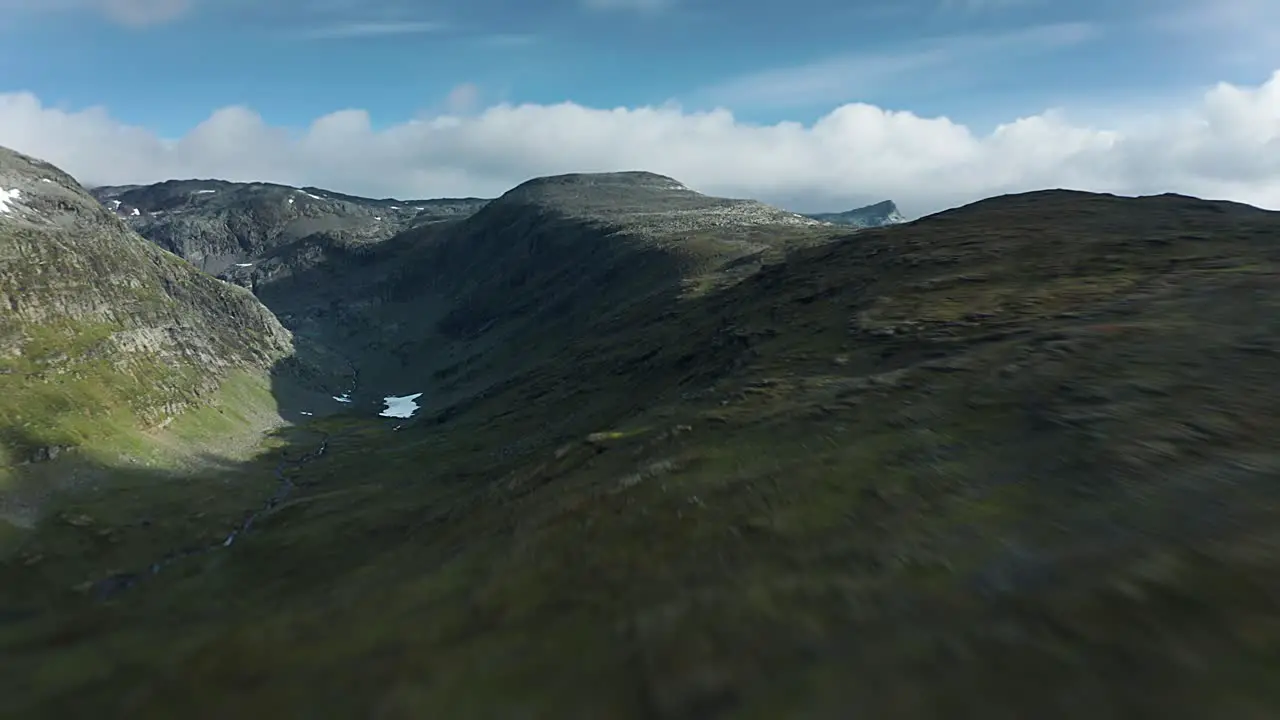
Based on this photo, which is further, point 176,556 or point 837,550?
point 176,556

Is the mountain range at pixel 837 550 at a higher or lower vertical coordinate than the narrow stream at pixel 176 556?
higher

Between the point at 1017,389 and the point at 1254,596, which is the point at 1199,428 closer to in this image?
the point at 1017,389

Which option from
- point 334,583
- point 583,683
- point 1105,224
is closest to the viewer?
point 583,683

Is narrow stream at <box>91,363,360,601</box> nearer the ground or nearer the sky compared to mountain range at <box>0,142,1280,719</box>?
nearer the ground

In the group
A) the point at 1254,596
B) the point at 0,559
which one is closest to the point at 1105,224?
the point at 1254,596

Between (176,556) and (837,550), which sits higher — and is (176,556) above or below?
below

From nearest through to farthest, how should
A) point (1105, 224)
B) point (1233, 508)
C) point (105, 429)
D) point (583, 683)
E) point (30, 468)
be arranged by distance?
point (583, 683)
point (1233, 508)
point (1105, 224)
point (30, 468)
point (105, 429)

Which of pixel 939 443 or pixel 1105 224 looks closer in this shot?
pixel 939 443

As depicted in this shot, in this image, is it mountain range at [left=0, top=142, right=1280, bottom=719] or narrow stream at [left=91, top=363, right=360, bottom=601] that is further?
narrow stream at [left=91, top=363, right=360, bottom=601]

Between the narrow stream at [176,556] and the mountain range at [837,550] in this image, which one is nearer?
the mountain range at [837,550]

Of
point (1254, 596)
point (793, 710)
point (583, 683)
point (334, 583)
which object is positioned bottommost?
point (334, 583)

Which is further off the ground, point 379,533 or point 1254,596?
point 1254,596
